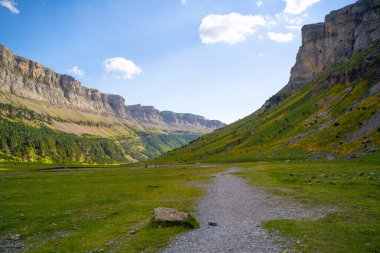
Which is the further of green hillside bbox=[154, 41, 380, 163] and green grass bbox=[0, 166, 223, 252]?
green hillside bbox=[154, 41, 380, 163]

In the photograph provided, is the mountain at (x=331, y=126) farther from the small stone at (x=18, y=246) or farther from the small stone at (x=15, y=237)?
the small stone at (x=18, y=246)

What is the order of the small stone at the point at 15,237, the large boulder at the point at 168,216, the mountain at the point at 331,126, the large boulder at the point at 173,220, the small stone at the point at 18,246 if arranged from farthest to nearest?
the mountain at the point at 331,126 < the large boulder at the point at 168,216 < the large boulder at the point at 173,220 < the small stone at the point at 15,237 < the small stone at the point at 18,246

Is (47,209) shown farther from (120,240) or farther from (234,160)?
(234,160)

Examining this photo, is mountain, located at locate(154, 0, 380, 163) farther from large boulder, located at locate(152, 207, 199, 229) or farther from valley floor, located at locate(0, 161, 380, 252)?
large boulder, located at locate(152, 207, 199, 229)

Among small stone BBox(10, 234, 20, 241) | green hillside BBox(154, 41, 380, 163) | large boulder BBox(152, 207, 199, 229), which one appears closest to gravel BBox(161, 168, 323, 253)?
large boulder BBox(152, 207, 199, 229)

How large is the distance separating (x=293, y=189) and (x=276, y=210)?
1392 centimetres

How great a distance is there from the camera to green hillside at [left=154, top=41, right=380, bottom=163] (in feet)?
293

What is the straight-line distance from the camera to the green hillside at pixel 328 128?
89312 mm

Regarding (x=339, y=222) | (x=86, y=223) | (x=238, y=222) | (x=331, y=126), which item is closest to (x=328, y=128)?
(x=331, y=126)

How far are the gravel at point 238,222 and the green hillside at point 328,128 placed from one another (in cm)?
5489

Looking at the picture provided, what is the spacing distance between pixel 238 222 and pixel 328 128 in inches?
4162

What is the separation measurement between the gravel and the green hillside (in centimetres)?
5489

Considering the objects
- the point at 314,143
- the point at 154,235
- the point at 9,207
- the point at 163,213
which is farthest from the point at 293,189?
the point at 314,143

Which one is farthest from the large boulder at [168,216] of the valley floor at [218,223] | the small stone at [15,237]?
the small stone at [15,237]
